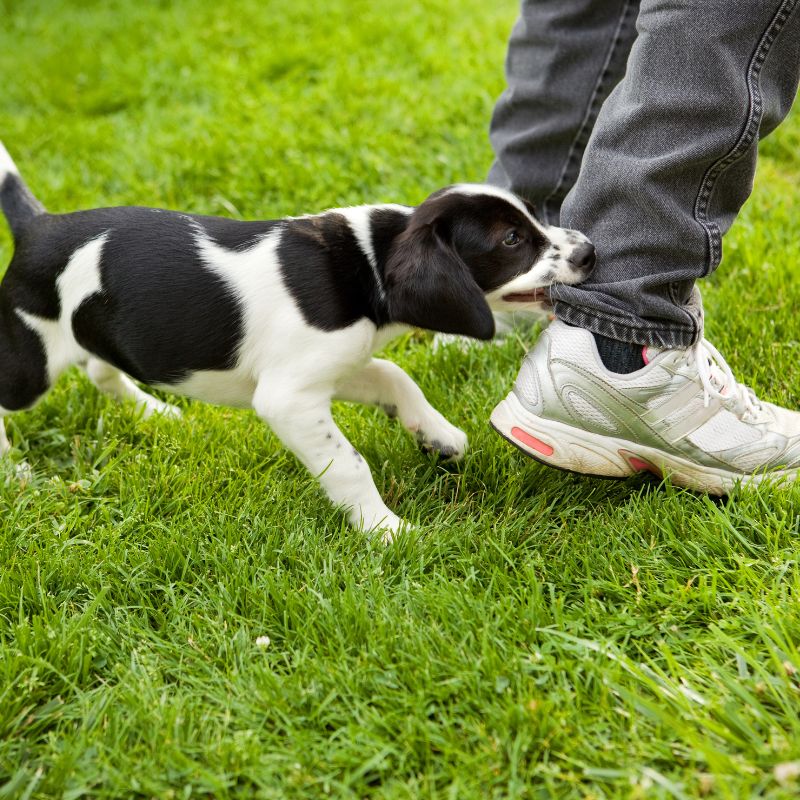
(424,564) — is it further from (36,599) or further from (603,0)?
(603,0)

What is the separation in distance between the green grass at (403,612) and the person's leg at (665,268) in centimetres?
16

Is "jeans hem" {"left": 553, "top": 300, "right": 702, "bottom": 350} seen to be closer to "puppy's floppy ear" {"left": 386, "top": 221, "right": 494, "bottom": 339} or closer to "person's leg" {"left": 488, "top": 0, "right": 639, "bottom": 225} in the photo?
"puppy's floppy ear" {"left": 386, "top": 221, "right": 494, "bottom": 339}

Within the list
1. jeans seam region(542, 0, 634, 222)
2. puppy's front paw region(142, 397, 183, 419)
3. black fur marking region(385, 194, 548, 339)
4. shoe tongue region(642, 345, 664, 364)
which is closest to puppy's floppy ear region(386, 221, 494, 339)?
black fur marking region(385, 194, 548, 339)

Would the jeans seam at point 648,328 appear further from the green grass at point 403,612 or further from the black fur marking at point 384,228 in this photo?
the black fur marking at point 384,228

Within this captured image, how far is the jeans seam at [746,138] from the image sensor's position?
7.32 feet

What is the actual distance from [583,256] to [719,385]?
0.52m

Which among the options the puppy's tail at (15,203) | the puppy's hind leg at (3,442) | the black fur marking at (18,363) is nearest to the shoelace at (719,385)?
the black fur marking at (18,363)

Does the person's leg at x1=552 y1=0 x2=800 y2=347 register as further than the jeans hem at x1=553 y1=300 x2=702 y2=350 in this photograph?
No

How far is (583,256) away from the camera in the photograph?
2.43 metres

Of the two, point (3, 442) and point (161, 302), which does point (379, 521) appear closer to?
point (161, 302)

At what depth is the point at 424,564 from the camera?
7.60 ft

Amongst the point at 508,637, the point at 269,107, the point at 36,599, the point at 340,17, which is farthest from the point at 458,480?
the point at 340,17

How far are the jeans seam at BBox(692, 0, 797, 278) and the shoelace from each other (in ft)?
0.78

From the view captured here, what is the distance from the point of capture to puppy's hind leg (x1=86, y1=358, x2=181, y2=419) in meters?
3.18
